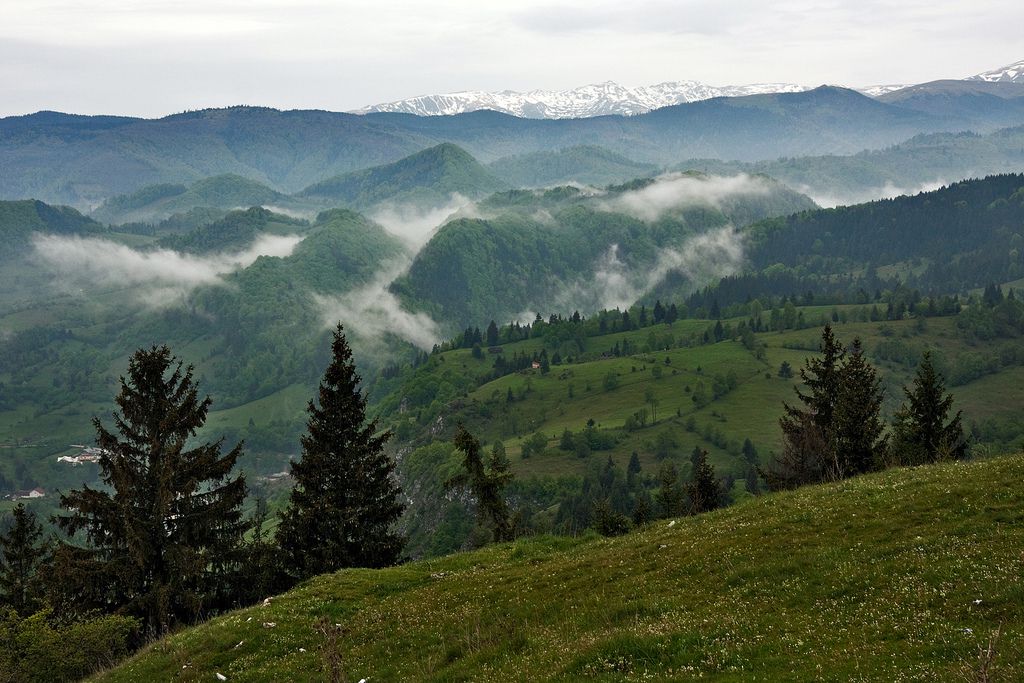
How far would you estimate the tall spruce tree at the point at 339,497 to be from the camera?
50938 mm

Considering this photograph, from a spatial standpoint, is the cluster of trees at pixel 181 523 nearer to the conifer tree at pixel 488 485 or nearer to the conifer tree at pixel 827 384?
the conifer tree at pixel 488 485

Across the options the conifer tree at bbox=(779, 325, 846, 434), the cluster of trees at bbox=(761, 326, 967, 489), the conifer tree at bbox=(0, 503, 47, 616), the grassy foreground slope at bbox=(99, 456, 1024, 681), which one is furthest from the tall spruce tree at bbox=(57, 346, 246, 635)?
the conifer tree at bbox=(779, 325, 846, 434)

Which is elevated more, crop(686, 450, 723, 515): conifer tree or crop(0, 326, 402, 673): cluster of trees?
crop(0, 326, 402, 673): cluster of trees

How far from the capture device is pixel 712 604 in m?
22.0

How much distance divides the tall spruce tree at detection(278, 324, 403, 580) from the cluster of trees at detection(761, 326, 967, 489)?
135ft

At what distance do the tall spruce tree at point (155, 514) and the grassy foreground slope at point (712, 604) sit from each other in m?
12.6

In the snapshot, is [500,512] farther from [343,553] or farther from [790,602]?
[790,602]

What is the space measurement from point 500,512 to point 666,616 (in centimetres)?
3767

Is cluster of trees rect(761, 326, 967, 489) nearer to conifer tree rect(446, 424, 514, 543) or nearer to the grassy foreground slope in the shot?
conifer tree rect(446, 424, 514, 543)

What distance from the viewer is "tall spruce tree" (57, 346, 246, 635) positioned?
4100 cm

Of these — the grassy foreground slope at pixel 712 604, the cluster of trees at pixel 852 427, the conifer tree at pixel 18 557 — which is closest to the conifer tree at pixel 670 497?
the cluster of trees at pixel 852 427

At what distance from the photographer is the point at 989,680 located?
13.2 m

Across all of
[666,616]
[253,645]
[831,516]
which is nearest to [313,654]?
[253,645]

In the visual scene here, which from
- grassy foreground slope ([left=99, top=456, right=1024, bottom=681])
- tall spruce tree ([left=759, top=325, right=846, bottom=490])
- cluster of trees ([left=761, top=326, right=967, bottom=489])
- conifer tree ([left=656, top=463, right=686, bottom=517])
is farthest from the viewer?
conifer tree ([left=656, top=463, right=686, bottom=517])
